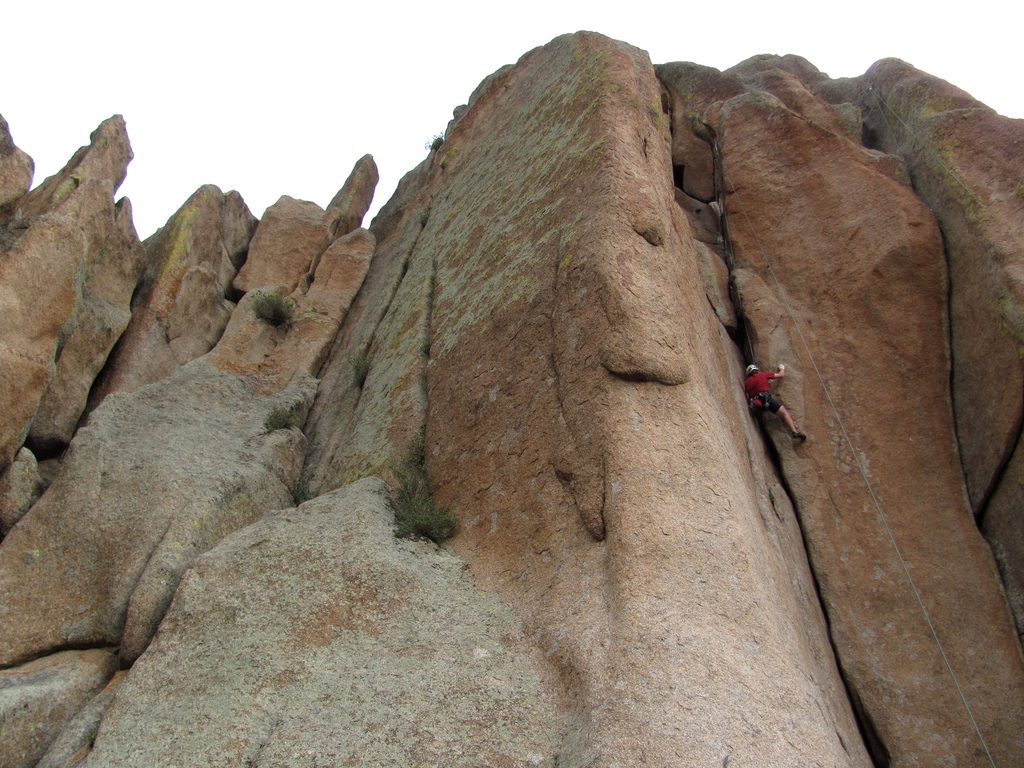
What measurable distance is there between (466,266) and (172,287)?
600cm

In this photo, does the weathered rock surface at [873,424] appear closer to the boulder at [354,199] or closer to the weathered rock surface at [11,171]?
the boulder at [354,199]

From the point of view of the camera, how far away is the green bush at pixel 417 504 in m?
7.93

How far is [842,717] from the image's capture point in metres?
7.86

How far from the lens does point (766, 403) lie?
10727 mm

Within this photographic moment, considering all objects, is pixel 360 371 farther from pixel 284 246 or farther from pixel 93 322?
pixel 284 246

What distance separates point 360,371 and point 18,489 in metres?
4.88

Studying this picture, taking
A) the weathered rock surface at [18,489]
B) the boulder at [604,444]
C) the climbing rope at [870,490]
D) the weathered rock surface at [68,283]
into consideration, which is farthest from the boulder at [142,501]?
the climbing rope at [870,490]

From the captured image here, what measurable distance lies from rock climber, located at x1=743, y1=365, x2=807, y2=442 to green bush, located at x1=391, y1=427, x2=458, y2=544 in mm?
4695

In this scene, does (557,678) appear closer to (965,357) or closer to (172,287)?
(965,357)

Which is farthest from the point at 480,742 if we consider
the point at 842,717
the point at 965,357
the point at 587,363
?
the point at 965,357

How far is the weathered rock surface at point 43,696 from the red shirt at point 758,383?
8363 millimetres

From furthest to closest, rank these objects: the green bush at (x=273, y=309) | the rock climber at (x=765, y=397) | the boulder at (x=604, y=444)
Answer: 1. the green bush at (x=273, y=309)
2. the rock climber at (x=765, y=397)
3. the boulder at (x=604, y=444)

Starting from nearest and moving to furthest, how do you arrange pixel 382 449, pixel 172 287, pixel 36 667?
pixel 36 667, pixel 382 449, pixel 172 287

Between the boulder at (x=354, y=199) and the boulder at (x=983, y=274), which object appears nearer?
the boulder at (x=983, y=274)
